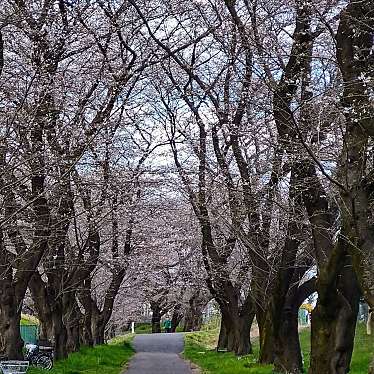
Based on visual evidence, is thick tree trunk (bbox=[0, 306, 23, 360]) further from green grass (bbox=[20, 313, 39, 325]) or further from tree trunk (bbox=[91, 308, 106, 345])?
green grass (bbox=[20, 313, 39, 325])

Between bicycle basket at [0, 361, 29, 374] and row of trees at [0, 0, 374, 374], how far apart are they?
52.1 inches

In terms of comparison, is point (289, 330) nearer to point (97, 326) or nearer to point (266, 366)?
point (266, 366)

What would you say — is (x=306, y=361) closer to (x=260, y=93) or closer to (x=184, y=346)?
(x=260, y=93)

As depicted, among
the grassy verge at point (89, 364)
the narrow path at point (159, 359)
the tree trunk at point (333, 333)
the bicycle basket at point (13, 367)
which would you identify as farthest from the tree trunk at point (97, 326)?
the tree trunk at point (333, 333)

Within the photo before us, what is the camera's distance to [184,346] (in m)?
40.6

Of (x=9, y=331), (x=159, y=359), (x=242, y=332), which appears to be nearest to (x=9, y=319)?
(x=9, y=331)

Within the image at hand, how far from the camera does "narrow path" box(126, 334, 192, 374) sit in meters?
23.9

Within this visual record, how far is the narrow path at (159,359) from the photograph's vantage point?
23.9 meters

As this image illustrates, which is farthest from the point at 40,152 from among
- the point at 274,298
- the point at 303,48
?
the point at 274,298

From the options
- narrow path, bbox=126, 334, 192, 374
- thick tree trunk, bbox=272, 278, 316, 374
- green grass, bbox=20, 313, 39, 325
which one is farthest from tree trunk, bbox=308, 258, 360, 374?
green grass, bbox=20, 313, 39, 325

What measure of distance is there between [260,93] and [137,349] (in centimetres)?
2734

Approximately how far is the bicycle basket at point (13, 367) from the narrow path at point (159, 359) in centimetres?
851

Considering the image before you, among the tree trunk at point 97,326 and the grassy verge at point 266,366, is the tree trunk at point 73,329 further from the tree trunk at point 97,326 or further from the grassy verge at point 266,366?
the tree trunk at point 97,326

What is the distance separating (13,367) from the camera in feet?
48.2
